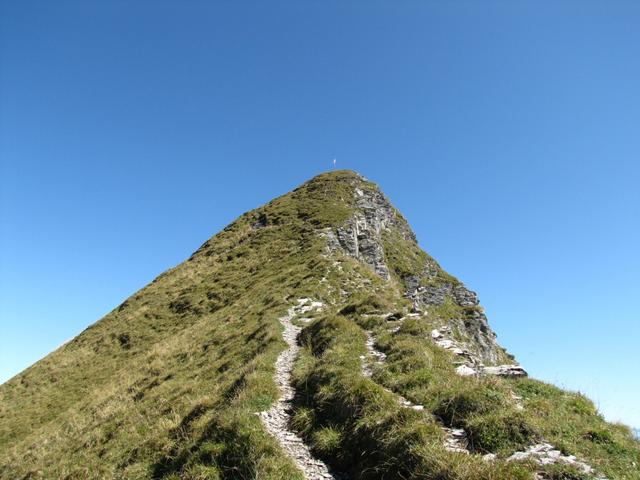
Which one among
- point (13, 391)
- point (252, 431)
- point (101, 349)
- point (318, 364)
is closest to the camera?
point (252, 431)

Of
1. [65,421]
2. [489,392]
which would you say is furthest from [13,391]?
[489,392]

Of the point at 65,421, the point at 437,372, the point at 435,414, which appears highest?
Result: the point at 437,372

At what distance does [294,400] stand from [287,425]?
1944mm

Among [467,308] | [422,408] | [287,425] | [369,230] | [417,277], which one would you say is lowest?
[287,425]

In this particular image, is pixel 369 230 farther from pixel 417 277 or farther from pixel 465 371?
pixel 465 371

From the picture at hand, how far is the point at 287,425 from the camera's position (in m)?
14.0

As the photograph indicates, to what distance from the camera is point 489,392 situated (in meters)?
12.0

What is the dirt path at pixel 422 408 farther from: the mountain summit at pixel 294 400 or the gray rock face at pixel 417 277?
the gray rock face at pixel 417 277

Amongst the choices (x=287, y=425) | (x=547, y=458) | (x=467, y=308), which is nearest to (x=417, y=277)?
(x=467, y=308)

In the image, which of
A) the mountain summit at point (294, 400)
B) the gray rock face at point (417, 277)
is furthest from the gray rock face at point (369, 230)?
the mountain summit at point (294, 400)

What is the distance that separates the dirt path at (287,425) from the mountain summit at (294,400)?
6 cm

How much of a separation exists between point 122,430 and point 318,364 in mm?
10322

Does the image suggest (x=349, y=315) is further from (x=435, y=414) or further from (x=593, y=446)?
(x=593, y=446)

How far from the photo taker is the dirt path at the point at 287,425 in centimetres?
1147
